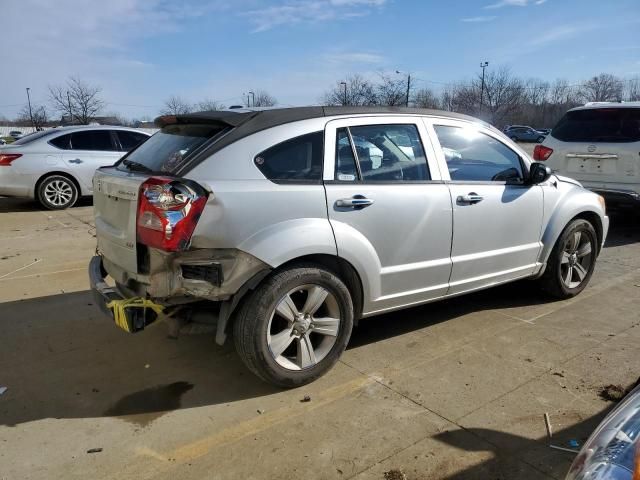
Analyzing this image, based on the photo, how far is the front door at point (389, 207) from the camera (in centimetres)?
347

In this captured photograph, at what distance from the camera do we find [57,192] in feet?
33.3

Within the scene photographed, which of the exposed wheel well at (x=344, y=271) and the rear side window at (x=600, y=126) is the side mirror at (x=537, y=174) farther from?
the rear side window at (x=600, y=126)

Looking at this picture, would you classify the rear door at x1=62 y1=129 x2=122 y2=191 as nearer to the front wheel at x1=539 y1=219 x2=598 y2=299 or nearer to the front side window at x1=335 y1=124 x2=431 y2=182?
the front side window at x1=335 y1=124 x2=431 y2=182

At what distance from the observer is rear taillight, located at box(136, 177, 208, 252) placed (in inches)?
116

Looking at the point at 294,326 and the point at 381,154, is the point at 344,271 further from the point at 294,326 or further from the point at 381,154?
the point at 381,154

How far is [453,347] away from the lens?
4.04m

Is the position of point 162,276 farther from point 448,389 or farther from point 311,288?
point 448,389

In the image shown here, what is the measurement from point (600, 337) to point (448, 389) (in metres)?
1.63

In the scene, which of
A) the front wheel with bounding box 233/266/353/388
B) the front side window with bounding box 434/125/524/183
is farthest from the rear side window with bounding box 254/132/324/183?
the front side window with bounding box 434/125/524/183

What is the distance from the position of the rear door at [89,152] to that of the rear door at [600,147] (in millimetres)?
7843

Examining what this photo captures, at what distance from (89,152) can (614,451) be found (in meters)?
10.6

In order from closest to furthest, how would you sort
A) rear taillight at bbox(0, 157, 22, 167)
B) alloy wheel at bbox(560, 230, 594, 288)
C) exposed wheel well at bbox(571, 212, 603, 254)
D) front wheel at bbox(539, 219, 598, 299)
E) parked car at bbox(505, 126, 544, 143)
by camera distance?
1. front wheel at bbox(539, 219, 598, 299)
2. alloy wheel at bbox(560, 230, 594, 288)
3. exposed wheel well at bbox(571, 212, 603, 254)
4. rear taillight at bbox(0, 157, 22, 167)
5. parked car at bbox(505, 126, 544, 143)

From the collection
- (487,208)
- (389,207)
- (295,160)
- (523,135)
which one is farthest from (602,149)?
(523,135)

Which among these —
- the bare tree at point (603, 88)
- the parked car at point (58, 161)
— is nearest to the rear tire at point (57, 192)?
the parked car at point (58, 161)
